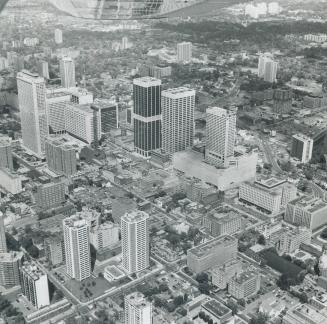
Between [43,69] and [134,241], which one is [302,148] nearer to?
[134,241]

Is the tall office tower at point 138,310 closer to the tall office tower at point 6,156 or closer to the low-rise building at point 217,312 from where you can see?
the low-rise building at point 217,312

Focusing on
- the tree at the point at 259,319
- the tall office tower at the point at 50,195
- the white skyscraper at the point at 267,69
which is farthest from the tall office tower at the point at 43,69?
the tree at the point at 259,319

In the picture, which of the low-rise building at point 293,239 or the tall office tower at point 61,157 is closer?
the low-rise building at point 293,239

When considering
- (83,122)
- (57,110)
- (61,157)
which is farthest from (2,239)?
(57,110)

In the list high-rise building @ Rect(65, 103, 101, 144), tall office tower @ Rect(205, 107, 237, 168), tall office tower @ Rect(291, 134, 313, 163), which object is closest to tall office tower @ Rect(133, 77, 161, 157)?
high-rise building @ Rect(65, 103, 101, 144)

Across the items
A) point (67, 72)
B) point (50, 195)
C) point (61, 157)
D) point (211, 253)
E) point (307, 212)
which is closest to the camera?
point (211, 253)

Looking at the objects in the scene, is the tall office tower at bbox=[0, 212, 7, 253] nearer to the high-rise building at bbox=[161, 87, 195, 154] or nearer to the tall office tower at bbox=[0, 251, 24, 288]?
the tall office tower at bbox=[0, 251, 24, 288]
